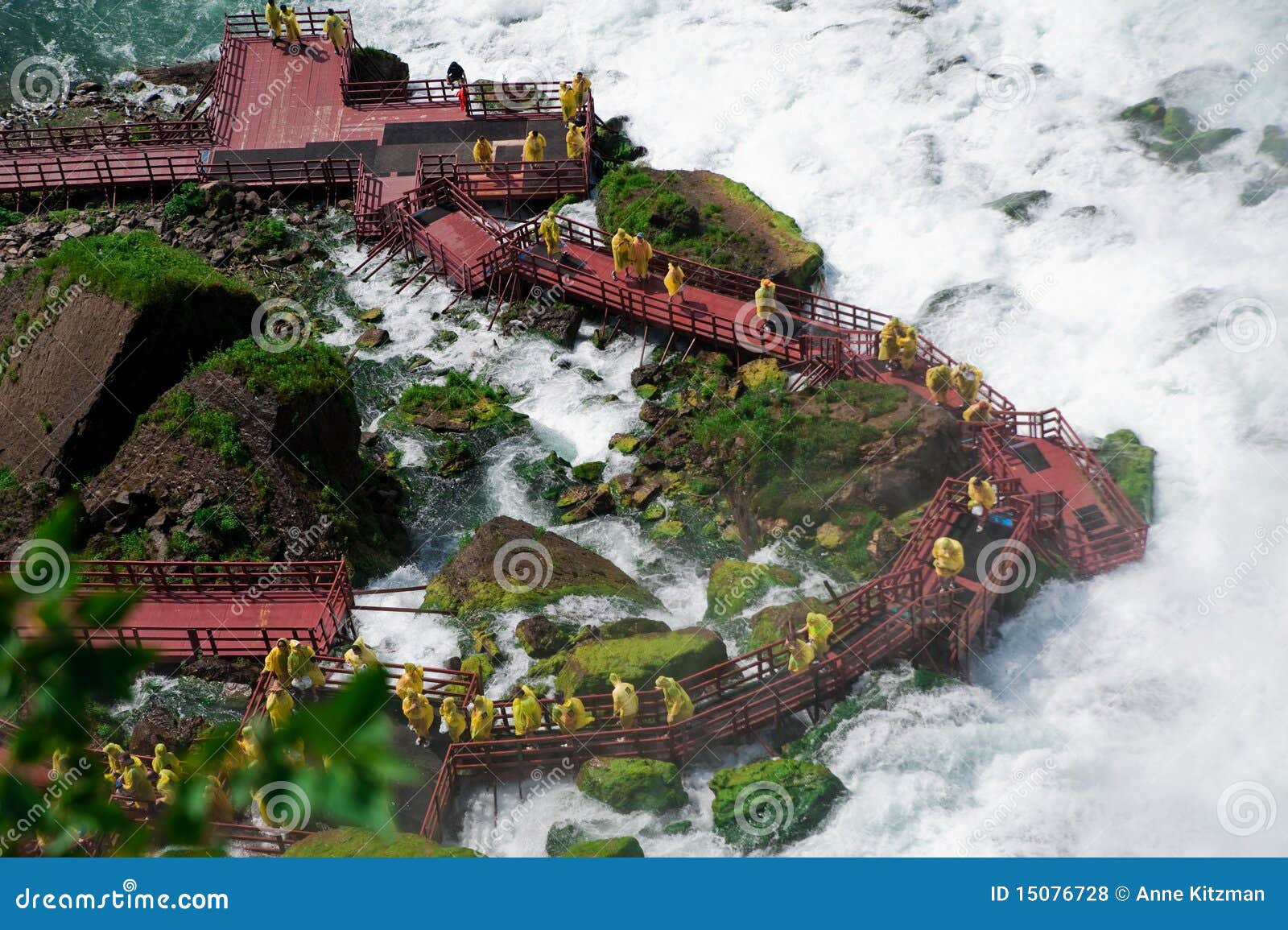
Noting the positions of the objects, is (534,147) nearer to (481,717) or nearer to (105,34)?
(105,34)

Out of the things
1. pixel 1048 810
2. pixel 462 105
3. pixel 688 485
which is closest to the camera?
pixel 1048 810

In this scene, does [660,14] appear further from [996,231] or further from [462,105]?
[996,231]

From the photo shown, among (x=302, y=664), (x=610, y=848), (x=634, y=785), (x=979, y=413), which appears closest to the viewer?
(x=610, y=848)

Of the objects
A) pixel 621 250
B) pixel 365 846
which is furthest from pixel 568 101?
pixel 365 846

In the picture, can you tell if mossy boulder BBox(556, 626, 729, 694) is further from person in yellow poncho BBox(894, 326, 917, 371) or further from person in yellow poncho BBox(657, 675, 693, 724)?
person in yellow poncho BBox(894, 326, 917, 371)

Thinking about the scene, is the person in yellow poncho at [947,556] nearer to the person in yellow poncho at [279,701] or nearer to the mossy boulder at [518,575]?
the mossy boulder at [518,575]

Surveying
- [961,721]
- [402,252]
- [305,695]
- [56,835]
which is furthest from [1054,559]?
[56,835]

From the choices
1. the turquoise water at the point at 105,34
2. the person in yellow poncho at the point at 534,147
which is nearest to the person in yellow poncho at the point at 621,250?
the person in yellow poncho at the point at 534,147
